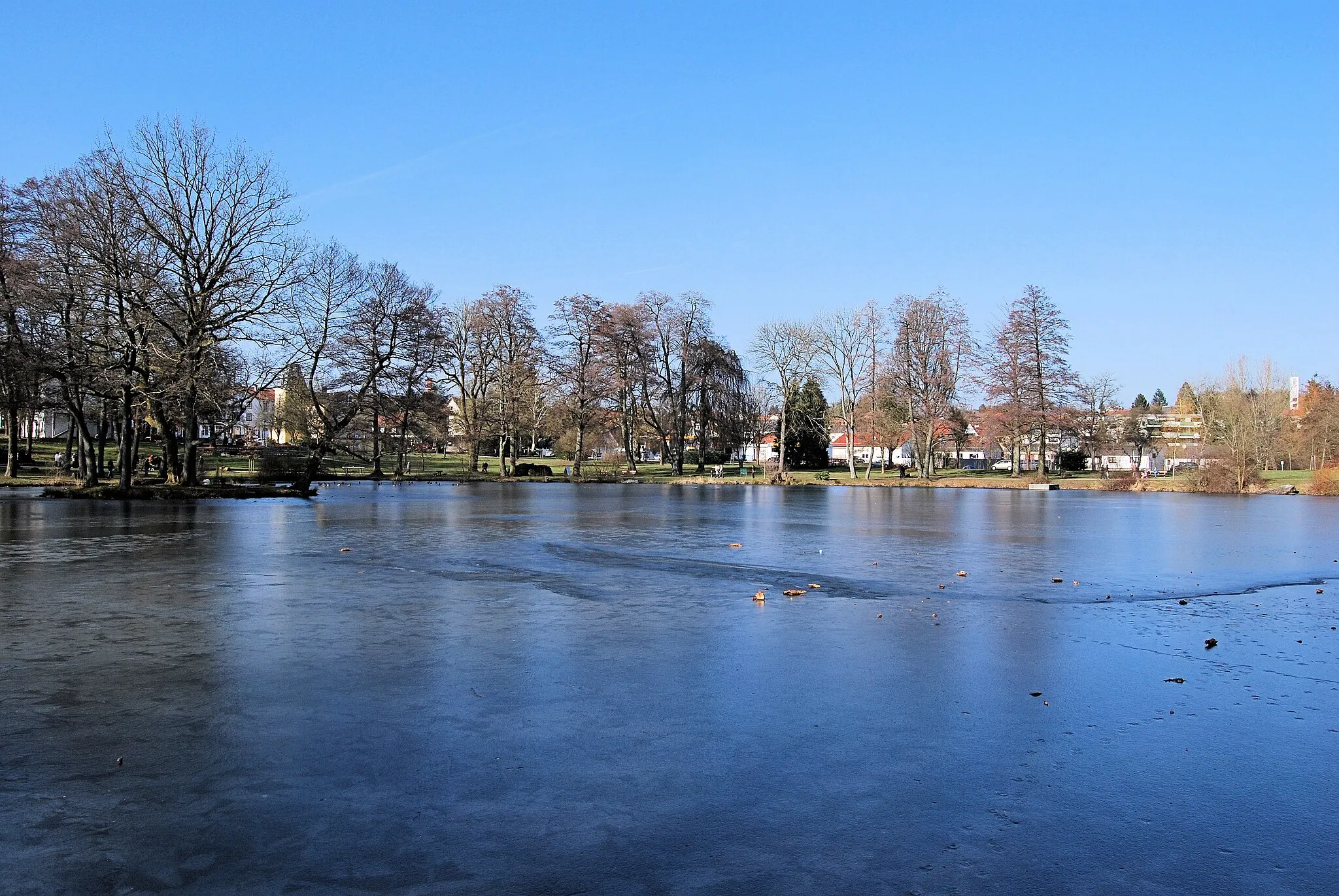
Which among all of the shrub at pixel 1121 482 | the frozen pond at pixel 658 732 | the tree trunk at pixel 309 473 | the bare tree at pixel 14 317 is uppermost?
the bare tree at pixel 14 317

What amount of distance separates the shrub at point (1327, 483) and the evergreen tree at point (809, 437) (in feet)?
120

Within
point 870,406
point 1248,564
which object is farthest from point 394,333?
point 1248,564

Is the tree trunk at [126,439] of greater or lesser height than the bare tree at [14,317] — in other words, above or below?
below

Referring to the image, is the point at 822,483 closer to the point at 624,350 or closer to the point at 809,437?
the point at 624,350

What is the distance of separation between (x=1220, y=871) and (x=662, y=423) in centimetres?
6744

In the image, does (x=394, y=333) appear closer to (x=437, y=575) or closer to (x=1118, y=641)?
(x=437, y=575)

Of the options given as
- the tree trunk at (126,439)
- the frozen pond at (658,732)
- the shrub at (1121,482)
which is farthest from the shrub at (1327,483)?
the tree trunk at (126,439)

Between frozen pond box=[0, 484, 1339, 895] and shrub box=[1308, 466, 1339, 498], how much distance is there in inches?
1715

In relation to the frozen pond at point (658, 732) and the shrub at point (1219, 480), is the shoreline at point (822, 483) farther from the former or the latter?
the frozen pond at point (658, 732)

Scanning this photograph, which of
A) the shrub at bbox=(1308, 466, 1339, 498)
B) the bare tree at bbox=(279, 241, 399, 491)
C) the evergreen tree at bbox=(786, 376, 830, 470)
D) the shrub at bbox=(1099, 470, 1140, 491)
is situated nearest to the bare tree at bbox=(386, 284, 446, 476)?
the bare tree at bbox=(279, 241, 399, 491)

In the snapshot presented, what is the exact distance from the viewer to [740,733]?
20.5 ft

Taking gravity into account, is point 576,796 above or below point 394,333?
below

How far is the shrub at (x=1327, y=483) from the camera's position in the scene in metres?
50.2

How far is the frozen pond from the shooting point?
4.27 meters
